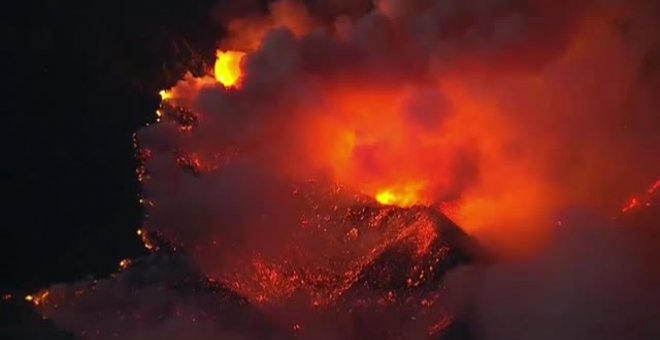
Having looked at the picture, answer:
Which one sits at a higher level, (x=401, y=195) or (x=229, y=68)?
(x=229, y=68)

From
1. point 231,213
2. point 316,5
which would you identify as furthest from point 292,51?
point 231,213

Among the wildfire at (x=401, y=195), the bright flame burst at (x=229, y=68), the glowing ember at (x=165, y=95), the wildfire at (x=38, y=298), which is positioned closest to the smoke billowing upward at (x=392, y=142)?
the wildfire at (x=401, y=195)

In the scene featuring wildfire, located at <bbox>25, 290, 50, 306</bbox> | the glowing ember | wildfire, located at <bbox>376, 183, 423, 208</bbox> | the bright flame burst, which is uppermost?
the glowing ember

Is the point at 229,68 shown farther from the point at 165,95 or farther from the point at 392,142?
the point at 392,142

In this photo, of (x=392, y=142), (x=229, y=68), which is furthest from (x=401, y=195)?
(x=229, y=68)

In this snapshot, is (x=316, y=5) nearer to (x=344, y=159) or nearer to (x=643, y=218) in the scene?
(x=344, y=159)

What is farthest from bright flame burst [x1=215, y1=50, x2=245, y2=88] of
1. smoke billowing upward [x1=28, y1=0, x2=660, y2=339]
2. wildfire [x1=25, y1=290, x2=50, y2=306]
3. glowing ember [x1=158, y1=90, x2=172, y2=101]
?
wildfire [x1=25, y1=290, x2=50, y2=306]

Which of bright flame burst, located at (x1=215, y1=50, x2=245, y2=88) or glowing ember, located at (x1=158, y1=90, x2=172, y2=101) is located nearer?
bright flame burst, located at (x1=215, y1=50, x2=245, y2=88)

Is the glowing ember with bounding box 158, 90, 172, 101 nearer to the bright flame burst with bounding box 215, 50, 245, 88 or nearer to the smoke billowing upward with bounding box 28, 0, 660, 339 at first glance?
the smoke billowing upward with bounding box 28, 0, 660, 339
